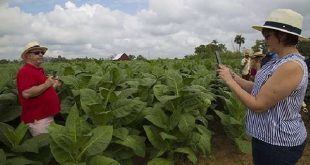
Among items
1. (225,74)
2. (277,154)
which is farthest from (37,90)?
(277,154)

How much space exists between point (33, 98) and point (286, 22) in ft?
9.40

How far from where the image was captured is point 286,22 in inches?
110

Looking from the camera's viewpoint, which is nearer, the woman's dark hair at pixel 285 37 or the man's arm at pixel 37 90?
the woman's dark hair at pixel 285 37

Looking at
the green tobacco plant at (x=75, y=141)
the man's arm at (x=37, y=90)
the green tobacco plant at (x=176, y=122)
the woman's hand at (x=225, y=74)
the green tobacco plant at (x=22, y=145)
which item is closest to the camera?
the woman's hand at (x=225, y=74)

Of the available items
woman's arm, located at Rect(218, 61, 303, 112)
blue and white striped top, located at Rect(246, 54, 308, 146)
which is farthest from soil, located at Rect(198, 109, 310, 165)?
woman's arm, located at Rect(218, 61, 303, 112)

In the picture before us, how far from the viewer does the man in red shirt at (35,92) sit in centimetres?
439

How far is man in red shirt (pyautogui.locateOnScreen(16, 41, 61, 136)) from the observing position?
439 centimetres

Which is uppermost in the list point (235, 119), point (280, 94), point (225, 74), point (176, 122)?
point (225, 74)

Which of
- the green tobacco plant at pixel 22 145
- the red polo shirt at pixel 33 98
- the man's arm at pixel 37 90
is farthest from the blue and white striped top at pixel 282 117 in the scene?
the red polo shirt at pixel 33 98

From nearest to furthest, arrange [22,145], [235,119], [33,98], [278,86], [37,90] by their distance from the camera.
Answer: [278,86] < [22,145] < [37,90] < [33,98] < [235,119]

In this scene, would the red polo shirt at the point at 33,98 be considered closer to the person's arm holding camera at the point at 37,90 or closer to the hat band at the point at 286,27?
the person's arm holding camera at the point at 37,90

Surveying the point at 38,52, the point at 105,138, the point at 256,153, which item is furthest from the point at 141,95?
the point at 256,153

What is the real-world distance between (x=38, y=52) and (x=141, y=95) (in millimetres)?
1465

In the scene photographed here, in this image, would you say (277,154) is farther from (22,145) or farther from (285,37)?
(22,145)
